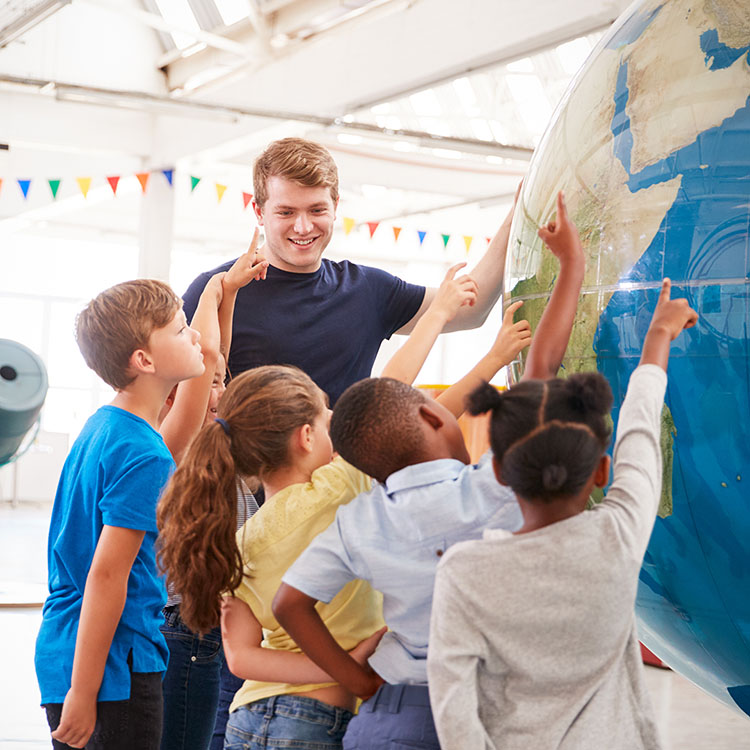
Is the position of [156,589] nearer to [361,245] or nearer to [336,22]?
[336,22]

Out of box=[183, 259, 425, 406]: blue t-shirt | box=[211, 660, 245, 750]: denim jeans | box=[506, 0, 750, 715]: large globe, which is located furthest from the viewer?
box=[183, 259, 425, 406]: blue t-shirt

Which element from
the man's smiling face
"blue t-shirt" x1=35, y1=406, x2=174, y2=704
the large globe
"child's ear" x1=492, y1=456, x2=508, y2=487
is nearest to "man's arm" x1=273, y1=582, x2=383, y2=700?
"child's ear" x1=492, y1=456, x2=508, y2=487

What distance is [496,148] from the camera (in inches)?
347

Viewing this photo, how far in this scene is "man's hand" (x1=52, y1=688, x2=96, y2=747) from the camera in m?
1.78

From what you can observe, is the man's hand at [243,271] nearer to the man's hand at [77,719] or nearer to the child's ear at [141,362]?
the child's ear at [141,362]

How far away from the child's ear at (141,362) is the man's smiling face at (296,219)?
471mm

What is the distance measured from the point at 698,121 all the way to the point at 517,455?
0.68m

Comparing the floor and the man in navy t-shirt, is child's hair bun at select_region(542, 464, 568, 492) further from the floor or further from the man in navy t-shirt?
the floor

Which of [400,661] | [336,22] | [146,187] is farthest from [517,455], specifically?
[146,187]

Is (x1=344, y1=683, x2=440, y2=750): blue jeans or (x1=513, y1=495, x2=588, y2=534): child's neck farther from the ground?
(x1=513, y1=495, x2=588, y2=534): child's neck

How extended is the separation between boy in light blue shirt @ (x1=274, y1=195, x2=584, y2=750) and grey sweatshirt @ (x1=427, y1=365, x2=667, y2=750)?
0.13 metres

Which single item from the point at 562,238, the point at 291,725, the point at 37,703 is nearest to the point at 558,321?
the point at 562,238

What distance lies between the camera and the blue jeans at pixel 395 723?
1.45 m

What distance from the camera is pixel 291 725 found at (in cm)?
158
